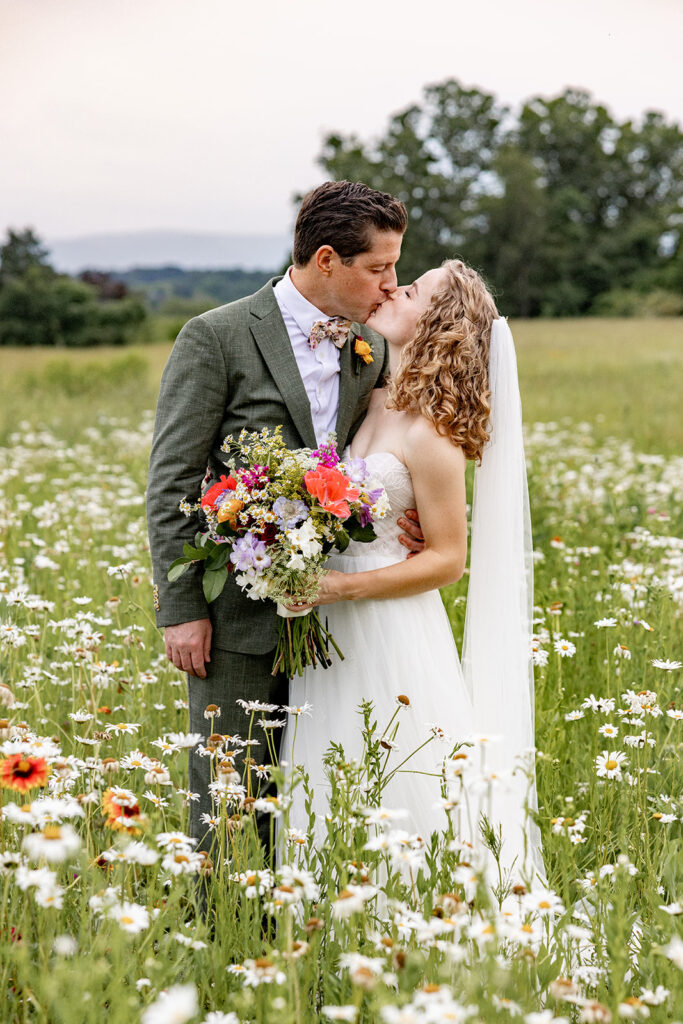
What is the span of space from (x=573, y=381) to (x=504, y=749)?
611 inches

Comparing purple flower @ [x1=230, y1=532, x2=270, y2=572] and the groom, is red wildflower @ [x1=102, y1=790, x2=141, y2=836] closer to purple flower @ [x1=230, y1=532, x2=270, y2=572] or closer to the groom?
purple flower @ [x1=230, y1=532, x2=270, y2=572]

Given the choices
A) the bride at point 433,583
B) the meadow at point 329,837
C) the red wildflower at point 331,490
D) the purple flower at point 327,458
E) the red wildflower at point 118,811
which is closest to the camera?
the meadow at point 329,837

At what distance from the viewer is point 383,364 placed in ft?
11.9

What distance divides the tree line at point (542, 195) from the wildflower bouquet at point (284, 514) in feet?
126

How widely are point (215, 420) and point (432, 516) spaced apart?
30.8 inches

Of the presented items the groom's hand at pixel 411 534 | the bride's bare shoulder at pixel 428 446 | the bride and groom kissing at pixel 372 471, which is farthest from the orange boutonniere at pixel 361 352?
the groom's hand at pixel 411 534

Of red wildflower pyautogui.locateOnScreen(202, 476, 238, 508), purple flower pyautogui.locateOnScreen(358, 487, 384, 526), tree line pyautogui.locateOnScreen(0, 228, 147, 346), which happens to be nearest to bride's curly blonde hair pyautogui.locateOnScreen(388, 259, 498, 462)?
purple flower pyautogui.locateOnScreen(358, 487, 384, 526)

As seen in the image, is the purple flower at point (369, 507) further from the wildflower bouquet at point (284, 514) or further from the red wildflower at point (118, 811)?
the red wildflower at point (118, 811)

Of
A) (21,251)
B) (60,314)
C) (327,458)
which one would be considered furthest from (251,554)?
(21,251)

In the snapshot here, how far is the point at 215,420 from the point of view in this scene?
125 inches

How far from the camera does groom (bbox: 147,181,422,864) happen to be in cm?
314

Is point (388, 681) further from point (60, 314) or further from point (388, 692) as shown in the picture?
point (60, 314)

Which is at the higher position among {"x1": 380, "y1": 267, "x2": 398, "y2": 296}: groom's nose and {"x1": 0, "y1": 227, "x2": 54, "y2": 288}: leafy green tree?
{"x1": 0, "y1": 227, "x2": 54, "y2": 288}: leafy green tree

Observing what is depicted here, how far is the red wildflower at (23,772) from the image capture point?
1927 millimetres
